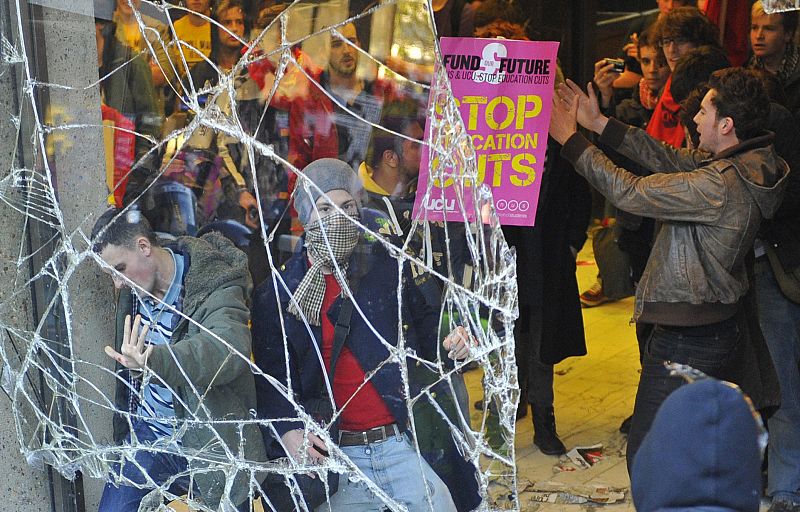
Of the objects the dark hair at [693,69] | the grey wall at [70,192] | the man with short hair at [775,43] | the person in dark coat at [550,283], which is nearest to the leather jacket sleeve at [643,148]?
the dark hair at [693,69]

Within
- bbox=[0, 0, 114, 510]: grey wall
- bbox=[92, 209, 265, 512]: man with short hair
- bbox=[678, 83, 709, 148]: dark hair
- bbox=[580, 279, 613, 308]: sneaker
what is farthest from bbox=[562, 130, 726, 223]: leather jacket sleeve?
bbox=[580, 279, 613, 308]: sneaker

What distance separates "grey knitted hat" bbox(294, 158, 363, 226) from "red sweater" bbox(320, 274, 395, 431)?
0.22 meters

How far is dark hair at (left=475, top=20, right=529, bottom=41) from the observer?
3977mm

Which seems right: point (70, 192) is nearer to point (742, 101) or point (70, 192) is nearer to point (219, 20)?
point (219, 20)

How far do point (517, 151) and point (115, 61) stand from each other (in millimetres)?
1202

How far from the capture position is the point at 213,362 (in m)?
2.69

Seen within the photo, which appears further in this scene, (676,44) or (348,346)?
(676,44)

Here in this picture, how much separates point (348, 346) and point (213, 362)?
1.24 ft

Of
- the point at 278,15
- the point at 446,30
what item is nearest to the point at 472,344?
the point at 278,15

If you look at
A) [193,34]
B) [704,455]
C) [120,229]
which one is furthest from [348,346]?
[704,455]

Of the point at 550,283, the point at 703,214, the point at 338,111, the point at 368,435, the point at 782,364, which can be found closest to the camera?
the point at 338,111

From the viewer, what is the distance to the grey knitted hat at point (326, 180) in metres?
2.56

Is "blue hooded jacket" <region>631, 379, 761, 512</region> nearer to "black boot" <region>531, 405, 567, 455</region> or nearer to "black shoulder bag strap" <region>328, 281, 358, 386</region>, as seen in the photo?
"black shoulder bag strap" <region>328, 281, 358, 386</region>

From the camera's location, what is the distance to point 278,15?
2.56 metres
